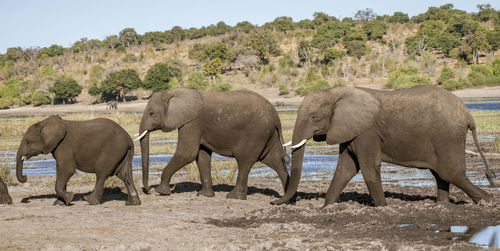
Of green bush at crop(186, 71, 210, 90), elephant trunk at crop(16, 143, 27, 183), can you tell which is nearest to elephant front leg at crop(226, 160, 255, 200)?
elephant trunk at crop(16, 143, 27, 183)

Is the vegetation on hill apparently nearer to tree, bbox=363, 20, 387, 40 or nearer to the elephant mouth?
tree, bbox=363, 20, 387, 40

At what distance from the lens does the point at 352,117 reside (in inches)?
390

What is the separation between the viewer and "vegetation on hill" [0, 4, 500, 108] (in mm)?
61250

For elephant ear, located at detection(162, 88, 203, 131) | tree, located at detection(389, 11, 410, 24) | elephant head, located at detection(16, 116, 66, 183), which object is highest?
tree, located at detection(389, 11, 410, 24)

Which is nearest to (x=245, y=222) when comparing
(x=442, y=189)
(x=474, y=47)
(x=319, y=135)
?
(x=319, y=135)

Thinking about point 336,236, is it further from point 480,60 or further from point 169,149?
point 480,60

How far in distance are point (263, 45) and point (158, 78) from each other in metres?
15.3

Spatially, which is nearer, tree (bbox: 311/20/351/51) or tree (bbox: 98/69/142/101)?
tree (bbox: 98/69/142/101)

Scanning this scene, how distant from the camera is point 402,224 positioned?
29.8 feet

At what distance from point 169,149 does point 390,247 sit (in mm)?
15843

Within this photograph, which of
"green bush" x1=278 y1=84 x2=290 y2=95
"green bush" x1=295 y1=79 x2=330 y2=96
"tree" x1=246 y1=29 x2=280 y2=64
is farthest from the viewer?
"tree" x1=246 y1=29 x2=280 y2=64

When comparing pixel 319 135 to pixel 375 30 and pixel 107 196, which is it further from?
pixel 375 30

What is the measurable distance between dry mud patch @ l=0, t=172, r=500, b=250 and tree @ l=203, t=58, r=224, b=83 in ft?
195

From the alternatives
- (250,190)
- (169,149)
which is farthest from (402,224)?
(169,149)
